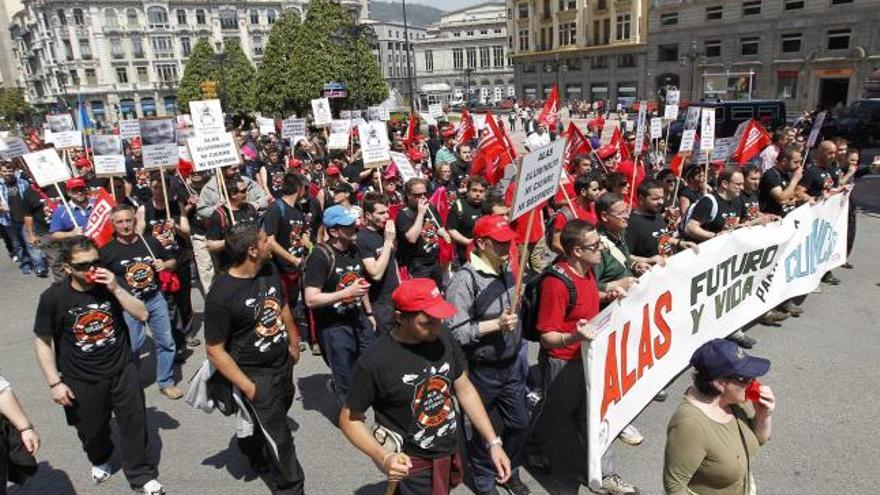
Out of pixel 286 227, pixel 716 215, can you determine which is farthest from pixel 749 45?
pixel 286 227

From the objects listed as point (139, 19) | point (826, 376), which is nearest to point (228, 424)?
point (826, 376)

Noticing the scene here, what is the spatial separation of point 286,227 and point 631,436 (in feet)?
13.0

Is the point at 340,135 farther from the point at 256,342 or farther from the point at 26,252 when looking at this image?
the point at 256,342

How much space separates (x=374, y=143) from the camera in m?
7.58

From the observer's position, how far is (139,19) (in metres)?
81.5

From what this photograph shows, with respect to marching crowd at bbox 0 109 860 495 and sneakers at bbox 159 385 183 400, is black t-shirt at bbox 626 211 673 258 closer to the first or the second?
marching crowd at bbox 0 109 860 495

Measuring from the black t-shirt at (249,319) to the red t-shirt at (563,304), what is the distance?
1.68m

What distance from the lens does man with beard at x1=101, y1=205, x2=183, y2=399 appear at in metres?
5.16

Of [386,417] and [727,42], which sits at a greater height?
[727,42]

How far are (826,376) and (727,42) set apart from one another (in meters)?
49.3

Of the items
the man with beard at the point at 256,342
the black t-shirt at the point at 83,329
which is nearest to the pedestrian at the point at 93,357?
the black t-shirt at the point at 83,329

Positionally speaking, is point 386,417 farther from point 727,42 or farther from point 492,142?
point 727,42

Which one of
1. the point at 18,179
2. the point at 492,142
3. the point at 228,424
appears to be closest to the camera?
the point at 228,424

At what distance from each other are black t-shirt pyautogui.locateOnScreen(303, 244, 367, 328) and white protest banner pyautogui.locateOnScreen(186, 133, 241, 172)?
2.68 m
